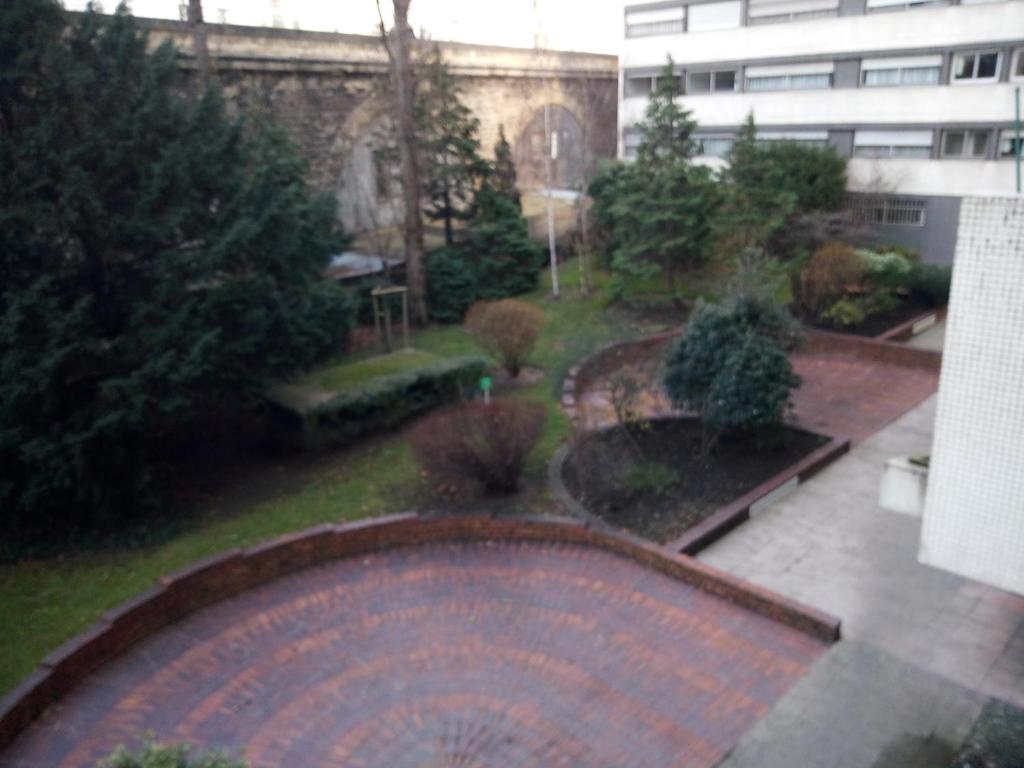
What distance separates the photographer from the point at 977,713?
6156 mm

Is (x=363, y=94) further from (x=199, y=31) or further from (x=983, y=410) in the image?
(x=983, y=410)

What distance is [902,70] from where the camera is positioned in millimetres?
20641

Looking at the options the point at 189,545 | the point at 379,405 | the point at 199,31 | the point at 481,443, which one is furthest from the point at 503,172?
the point at 189,545

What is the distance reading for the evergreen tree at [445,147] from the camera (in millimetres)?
20062

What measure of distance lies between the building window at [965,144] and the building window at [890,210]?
1404mm

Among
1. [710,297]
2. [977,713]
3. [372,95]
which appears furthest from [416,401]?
[372,95]

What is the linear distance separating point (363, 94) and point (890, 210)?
15.1 m

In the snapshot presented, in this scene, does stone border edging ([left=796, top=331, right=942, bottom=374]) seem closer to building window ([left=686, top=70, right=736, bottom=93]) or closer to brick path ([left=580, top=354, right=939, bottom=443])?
brick path ([left=580, top=354, right=939, bottom=443])

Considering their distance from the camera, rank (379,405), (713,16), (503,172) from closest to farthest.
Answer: (379,405) → (503,172) → (713,16)

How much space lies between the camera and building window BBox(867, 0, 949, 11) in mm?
19766

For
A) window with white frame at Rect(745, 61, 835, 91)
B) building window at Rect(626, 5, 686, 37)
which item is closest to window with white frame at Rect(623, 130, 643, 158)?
building window at Rect(626, 5, 686, 37)

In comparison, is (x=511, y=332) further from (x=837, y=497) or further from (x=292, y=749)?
(x=292, y=749)

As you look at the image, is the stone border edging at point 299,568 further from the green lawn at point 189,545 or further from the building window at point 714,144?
the building window at point 714,144

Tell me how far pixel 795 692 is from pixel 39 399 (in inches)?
327
